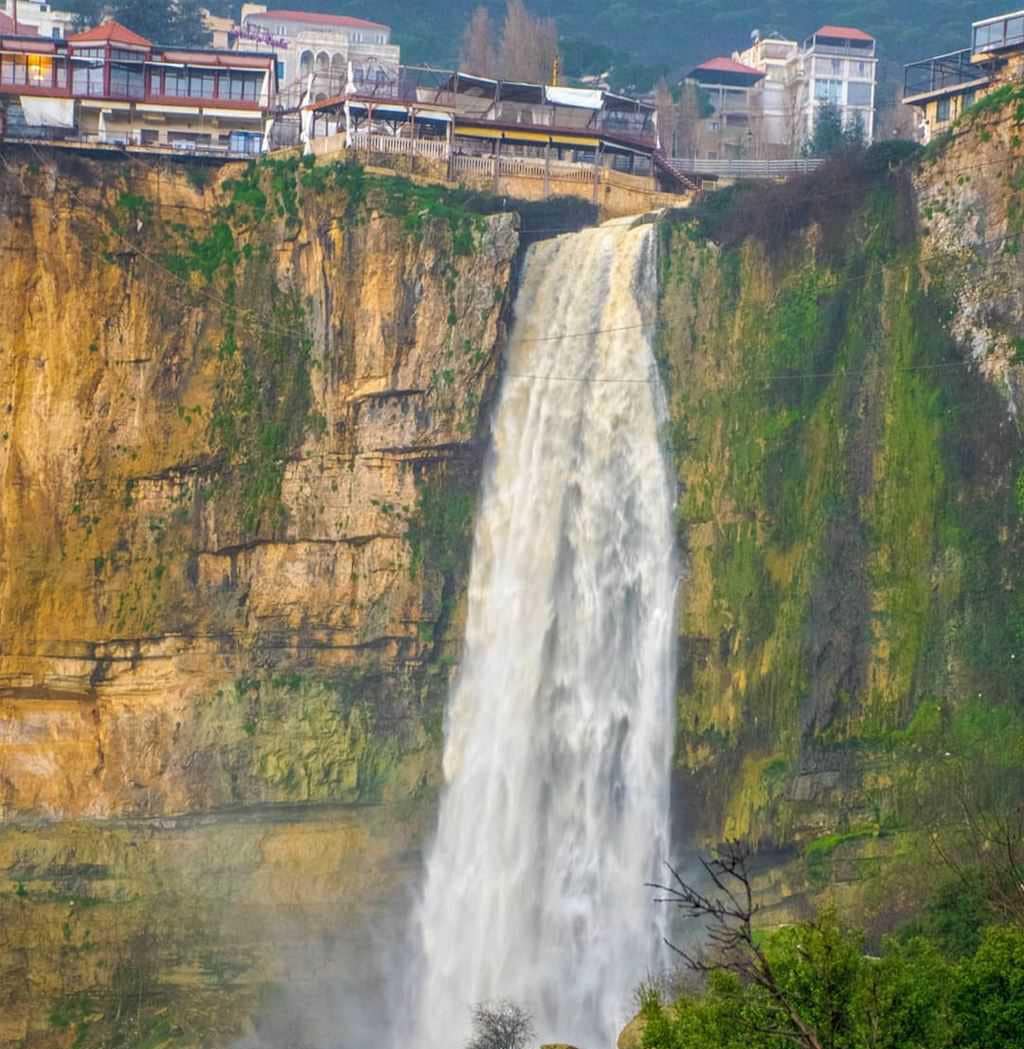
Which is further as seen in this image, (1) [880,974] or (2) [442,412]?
(2) [442,412]

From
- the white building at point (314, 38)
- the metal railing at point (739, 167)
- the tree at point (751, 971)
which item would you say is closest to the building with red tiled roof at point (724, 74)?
the white building at point (314, 38)

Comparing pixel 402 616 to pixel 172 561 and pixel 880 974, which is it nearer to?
pixel 172 561

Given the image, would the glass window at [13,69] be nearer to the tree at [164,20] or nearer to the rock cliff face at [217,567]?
the rock cliff face at [217,567]

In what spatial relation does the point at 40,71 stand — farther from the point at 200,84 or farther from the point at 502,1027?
the point at 502,1027

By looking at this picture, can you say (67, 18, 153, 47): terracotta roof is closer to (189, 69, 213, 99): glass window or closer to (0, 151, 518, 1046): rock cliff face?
(189, 69, 213, 99): glass window

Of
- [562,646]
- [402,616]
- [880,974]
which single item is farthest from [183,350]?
[880,974]

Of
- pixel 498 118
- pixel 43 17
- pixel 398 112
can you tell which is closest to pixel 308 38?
pixel 43 17
